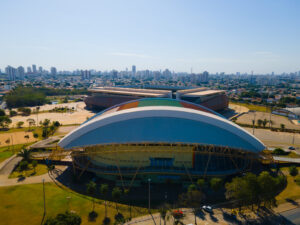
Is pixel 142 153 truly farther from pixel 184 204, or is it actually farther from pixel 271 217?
pixel 271 217

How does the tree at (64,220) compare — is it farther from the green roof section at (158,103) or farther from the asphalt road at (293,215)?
the asphalt road at (293,215)

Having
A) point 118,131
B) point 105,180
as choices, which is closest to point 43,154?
point 105,180

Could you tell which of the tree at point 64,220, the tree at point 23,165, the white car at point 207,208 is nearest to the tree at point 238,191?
the white car at point 207,208

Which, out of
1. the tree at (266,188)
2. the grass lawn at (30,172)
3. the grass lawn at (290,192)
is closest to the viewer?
the tree at (266,188)

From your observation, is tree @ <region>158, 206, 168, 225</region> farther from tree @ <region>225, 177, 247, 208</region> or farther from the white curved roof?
the white curved roof

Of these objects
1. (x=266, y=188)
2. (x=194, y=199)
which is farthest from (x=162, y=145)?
(x=266, y=188)

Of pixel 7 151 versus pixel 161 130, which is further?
pixel 7 151

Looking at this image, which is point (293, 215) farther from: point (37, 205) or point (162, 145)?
point (37, 205)

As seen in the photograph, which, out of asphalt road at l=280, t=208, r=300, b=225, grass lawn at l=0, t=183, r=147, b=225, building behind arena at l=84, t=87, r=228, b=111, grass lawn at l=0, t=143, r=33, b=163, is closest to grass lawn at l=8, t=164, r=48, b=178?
grass lawn at l=0, t=183, r=147, b=225

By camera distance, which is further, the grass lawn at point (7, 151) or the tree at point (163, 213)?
the grass lawn at point (7, 151)
